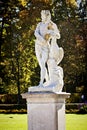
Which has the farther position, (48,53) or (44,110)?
(48,53)

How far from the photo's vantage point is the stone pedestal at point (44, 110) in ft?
39.2

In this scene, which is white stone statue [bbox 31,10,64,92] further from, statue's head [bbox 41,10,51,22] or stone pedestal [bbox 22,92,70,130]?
stone pedestal [bbox 22,92,70,130]

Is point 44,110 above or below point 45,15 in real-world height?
below

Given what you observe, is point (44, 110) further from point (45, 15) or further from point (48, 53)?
point (45, 15)

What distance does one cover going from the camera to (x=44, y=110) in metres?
12.0

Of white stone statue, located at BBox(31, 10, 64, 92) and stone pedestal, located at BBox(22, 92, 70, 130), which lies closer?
stone pedestal, located at BBox(22, 92, 70, 130)

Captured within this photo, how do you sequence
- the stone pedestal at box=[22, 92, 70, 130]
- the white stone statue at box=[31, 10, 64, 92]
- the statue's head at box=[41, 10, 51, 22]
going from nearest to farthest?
the stone pedestal at box=[22, 92, 70, 130], the white stone statue at box=[31, 10, 64, 92], the statue's head at box=[41, 10, 51, 22]

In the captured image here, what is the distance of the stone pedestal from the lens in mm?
11938

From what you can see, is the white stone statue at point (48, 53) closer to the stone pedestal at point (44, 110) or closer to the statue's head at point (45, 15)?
the statue's head at point (45, 15)

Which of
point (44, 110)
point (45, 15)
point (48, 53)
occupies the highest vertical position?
point (45, 15)

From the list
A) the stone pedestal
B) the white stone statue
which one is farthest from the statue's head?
the stone pedestal

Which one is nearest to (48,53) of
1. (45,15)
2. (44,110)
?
(45,15)

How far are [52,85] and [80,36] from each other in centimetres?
2817

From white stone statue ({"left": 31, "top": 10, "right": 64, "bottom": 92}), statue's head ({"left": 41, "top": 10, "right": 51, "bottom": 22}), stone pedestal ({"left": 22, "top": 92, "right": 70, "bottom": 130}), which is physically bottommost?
stone pedestal ({"left": 22, "top": 92, "right": 70, "bottom": 130})
